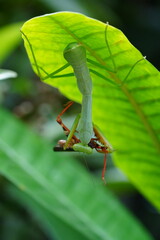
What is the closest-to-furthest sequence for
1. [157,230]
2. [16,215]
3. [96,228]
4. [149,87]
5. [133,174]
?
1. [149,87]
2. [133,174]
3. [96,228]
4. [16,215]
5. [157,230]

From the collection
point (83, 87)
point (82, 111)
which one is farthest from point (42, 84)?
point (83, 87)

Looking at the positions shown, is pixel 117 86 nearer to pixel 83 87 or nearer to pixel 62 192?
pixel 83 87

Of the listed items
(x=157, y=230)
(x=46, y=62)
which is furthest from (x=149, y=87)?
(x=157, y=230)

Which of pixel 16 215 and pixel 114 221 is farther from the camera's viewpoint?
pixel 16 215

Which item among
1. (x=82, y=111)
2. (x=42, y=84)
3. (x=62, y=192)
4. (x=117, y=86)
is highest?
(x=117, y=86)

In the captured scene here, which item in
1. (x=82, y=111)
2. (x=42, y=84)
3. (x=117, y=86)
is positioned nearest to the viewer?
(x=117, y=86)

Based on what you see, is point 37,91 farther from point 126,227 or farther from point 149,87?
point 149,87

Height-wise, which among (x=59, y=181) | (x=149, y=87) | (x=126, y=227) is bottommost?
(x=126, y=227)
